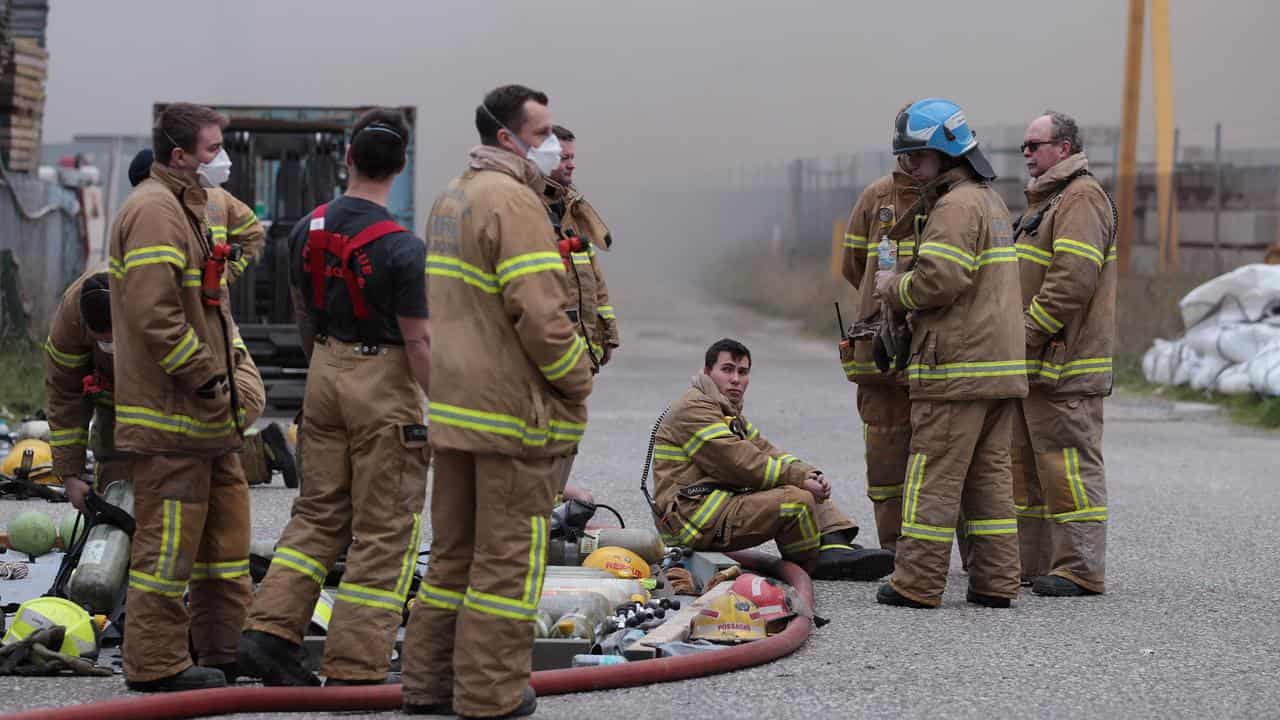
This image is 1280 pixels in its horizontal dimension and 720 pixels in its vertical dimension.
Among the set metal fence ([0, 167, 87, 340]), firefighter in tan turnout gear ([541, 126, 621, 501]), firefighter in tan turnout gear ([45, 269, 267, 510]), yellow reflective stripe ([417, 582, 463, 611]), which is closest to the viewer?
yellow reflective stripe ([417, 582, 463, 611])

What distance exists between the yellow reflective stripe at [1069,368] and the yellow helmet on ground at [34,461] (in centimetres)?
585

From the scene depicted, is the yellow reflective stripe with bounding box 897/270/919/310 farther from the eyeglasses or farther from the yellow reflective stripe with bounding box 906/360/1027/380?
the eyeglasses

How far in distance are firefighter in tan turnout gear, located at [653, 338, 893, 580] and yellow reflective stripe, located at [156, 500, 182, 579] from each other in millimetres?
2628

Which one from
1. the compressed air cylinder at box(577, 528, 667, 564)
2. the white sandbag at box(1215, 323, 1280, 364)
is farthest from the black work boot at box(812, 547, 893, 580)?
the white sandbag at box(1215, 323, 1280, 364)

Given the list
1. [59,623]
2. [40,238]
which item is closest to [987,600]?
[59,623]

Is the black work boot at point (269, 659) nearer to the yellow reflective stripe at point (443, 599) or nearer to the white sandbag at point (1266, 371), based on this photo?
the yellow reflective stripe at point (443, 599)

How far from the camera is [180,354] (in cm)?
512

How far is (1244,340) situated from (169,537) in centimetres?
1236

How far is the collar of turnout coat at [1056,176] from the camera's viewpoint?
7324 millimetres

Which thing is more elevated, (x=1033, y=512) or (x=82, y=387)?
(x=82, y=387)

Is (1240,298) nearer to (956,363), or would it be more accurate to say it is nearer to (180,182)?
(956,363)

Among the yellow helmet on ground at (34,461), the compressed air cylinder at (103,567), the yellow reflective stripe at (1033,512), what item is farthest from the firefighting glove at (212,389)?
the yellow helmet on ground at (34,461)

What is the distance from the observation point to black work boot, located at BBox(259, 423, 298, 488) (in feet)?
33.1

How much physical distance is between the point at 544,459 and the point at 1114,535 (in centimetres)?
494
